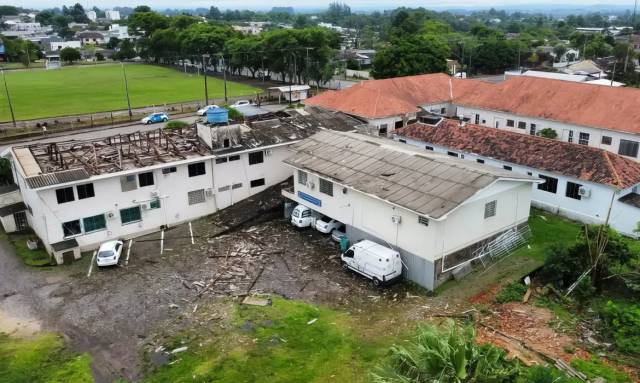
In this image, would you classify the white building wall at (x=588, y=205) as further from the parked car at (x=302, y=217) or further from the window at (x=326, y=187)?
the parked car at (x=302, y=217)

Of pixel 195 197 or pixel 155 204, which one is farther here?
pixel 195 197

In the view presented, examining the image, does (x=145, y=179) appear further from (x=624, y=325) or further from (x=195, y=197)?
(x=624, y=325)

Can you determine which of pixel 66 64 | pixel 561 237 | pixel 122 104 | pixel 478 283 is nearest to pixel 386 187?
pixel 478 283

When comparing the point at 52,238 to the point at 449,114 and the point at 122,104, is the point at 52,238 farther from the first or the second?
the point at 122,104

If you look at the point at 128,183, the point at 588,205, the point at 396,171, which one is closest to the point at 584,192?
the point at 588,205

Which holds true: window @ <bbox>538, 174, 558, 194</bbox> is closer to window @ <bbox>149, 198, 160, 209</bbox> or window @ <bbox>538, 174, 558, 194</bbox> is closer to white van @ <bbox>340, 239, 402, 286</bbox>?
white van @ <bbox>340, 239, 402, 286</bbox>

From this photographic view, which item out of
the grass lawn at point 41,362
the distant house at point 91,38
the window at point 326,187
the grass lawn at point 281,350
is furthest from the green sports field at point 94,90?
the distant house at point 91,38

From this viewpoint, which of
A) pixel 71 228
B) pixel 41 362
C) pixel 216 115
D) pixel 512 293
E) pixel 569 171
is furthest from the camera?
pixel 216 115
